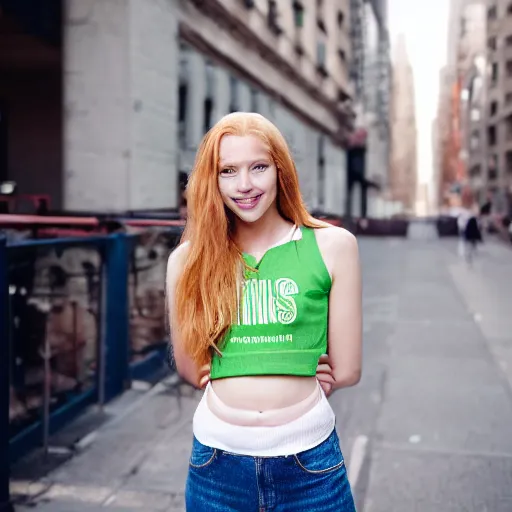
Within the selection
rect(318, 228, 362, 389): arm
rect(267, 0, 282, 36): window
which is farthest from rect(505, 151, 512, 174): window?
rect(318, 228, 362, 389): arm

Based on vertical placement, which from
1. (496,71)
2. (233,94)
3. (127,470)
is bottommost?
(127,470)

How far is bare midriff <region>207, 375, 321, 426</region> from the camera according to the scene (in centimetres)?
189

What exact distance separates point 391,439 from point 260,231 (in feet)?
12.3

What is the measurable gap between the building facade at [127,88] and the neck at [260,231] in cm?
443

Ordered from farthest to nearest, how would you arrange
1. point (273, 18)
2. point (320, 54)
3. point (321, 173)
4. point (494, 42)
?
point (494, 42) < point (321, 173) < point (320, 54) < point (273, 18)

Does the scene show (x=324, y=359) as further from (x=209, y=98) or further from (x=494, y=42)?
(x=494, y=42)

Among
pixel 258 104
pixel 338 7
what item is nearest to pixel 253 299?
pixel 258 104

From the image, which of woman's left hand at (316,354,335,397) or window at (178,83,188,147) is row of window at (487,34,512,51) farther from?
woman's left hand at (316,354,335,397)

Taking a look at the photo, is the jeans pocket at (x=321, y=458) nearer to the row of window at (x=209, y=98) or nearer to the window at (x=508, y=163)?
the row of window at (x=209, y=98)

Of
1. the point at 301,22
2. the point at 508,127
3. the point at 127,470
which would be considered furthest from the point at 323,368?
the point at 508,127

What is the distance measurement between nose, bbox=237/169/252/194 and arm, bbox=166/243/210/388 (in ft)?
0.74

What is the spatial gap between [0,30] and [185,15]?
3.08 metres

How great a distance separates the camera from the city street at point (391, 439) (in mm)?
4273

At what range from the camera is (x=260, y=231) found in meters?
2.00
